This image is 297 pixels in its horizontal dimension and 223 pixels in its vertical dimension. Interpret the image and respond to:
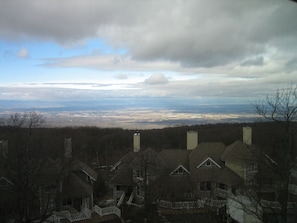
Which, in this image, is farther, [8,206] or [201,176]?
[201,176]

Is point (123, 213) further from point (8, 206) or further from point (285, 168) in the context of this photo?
point (285, 168)

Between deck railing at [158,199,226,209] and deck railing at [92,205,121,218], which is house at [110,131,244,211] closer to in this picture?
deck railing at [158,199,226,209]

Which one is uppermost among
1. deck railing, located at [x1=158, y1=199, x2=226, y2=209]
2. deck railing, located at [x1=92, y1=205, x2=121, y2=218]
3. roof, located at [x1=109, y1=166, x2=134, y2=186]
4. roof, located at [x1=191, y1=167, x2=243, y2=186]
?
roof, located at [x1=191, y1=167, x2=243, y2=186]

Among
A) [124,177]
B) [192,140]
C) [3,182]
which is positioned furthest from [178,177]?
[3,182]

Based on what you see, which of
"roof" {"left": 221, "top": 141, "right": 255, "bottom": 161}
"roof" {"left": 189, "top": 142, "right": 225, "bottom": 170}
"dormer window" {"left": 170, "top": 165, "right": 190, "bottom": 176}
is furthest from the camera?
"roof" {"left": 189, "top": 142, "right": 225, "bottom": 170}

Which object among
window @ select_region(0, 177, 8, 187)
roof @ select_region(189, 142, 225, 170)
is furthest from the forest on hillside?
window @ select_region(0, 177, 8, 187)

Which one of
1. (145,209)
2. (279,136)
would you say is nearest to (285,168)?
(279,136)

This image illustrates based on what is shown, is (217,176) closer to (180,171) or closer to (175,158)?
(180,171)

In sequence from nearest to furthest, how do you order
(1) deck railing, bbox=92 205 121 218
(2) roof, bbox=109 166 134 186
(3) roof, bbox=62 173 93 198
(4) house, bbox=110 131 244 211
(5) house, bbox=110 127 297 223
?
1. (1) deck railing, bbox=92 205 121 218
2. (3) roof, bbox=62 173 93 198
3. (5) house, bbox=110 127 297 223
4. (4) house, bbox=110 131 244 211
5. (2) roof, bbox=109 166 134 186

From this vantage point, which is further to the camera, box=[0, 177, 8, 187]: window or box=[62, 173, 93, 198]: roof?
box=[62, 173, 93, 198]: roof
